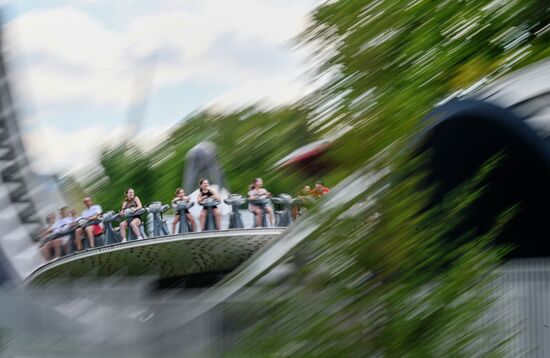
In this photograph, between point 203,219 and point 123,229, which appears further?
point 123,229

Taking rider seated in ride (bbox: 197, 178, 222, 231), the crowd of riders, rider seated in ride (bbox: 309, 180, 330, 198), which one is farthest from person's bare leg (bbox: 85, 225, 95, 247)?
rider seated in ride (bbox: 309, 180, 330, 198)

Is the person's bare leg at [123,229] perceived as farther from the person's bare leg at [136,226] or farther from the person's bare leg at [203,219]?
the person's bare leg at [203,219]

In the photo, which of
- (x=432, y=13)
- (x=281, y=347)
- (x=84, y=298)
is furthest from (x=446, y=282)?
(x=84, y=298)

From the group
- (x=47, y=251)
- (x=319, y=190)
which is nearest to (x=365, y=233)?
(x=319, y=190)

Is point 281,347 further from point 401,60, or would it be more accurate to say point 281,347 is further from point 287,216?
point 401,60

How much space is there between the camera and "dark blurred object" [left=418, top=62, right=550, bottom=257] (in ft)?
9.50

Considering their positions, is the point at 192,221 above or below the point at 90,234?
below

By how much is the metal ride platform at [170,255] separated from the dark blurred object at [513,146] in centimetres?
307

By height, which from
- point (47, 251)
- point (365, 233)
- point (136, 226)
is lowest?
point (136, 226)

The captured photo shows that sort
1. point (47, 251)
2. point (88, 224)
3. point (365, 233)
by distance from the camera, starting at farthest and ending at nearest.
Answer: point (47, 251)
point (88, 224)
point (365, 233)

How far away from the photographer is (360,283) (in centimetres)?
208

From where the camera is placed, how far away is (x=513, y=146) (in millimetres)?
3383

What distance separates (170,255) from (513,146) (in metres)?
4.79

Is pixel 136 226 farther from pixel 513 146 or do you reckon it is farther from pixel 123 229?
pixel 513 146
